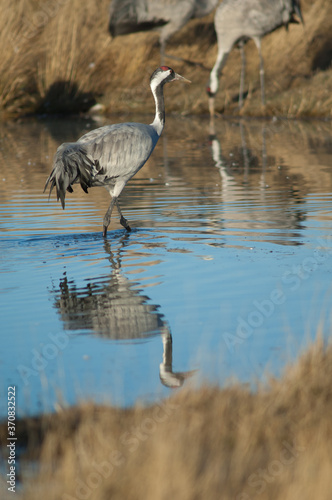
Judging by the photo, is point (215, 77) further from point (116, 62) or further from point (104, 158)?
point (104, 158)

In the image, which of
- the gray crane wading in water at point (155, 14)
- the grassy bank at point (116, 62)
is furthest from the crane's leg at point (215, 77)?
the gray crane wading in water at point (155, 14)

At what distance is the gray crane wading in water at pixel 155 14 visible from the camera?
20234 millimetres

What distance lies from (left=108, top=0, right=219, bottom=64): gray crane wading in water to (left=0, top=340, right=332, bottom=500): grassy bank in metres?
17.0

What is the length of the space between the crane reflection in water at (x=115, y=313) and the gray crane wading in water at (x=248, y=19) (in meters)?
13.1

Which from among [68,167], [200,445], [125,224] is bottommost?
[200,445]

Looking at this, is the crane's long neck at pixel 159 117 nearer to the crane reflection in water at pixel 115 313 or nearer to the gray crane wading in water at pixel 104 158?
the gray crane wading in water at pixel 104 158

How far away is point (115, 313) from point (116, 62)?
17.1m

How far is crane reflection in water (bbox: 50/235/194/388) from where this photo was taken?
5.01m

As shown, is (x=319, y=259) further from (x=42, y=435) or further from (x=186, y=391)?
(x=42, y=435)

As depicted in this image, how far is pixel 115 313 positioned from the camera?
5.62 metres

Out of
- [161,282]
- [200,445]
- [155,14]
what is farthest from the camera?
[155,14]

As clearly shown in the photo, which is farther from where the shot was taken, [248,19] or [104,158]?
[248,19]

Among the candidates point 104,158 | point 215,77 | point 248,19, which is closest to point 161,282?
point 104,158

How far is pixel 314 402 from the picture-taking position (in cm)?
393
